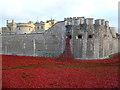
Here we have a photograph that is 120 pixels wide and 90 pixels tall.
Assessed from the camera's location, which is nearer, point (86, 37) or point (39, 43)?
point (86, 37)

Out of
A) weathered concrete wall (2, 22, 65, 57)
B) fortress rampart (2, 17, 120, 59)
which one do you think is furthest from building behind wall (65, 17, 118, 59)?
weathered concrete wall (2, 22, 65, 57)

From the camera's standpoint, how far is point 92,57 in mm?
28703

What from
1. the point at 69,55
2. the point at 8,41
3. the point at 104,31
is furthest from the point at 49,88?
the point at 8,41

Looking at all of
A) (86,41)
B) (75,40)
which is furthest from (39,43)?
(86,41)

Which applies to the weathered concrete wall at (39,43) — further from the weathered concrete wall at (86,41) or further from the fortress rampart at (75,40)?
the weathered concrete wall at (86,41)

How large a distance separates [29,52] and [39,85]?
22.8m

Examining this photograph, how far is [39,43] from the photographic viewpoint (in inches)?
1284

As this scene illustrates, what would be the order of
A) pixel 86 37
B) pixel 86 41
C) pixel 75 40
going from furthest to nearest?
pixel 75 40
pixel 86 37
pixel 86 41

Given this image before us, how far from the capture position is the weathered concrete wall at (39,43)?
30.6 metres

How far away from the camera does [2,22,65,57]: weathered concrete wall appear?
30594 millimetres

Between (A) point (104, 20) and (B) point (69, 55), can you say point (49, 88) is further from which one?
(A) point (104, 20)

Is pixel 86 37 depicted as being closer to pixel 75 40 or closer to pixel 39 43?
pixel 75 40

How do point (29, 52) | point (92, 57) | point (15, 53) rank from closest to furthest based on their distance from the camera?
point (92, 57) < point (29, 52) < point (15, 53)

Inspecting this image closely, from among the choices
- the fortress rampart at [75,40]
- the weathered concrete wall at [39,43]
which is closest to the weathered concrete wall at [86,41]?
the fortress rampart at [75,40]
